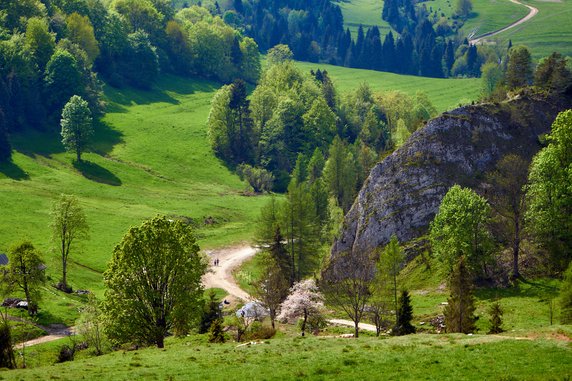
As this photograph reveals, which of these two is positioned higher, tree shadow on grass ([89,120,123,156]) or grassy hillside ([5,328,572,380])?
grassy hillside ([5,328,572,380])

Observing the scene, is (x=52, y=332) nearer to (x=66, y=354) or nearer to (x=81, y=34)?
(x=66, y=354)

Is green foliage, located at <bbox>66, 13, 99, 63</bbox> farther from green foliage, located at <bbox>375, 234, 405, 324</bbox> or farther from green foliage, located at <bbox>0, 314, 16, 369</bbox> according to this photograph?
green foliage, located at <bbox>0, 314, 16, 369</bbox>

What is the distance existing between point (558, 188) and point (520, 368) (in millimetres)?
46309

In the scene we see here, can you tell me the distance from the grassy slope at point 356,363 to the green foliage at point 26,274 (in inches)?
1688

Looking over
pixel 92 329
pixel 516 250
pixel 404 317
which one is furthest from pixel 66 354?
pixel 516 250

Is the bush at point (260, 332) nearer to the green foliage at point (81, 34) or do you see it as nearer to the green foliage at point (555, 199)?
the green foliage at point (555, 199)

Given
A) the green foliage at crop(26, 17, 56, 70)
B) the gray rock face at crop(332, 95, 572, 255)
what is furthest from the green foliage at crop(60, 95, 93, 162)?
the gray rock face at crop(332, 95, 572, 255)

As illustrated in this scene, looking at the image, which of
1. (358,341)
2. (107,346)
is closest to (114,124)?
(107,346)

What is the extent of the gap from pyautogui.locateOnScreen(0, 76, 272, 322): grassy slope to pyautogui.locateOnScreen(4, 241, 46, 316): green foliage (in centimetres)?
338

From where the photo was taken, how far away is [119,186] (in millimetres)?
149875

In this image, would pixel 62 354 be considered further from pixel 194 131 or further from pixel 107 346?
pixel 194 131

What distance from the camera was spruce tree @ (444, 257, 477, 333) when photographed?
6438 centimetres

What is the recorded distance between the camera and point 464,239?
8275cm

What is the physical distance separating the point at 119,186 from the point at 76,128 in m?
16.8
